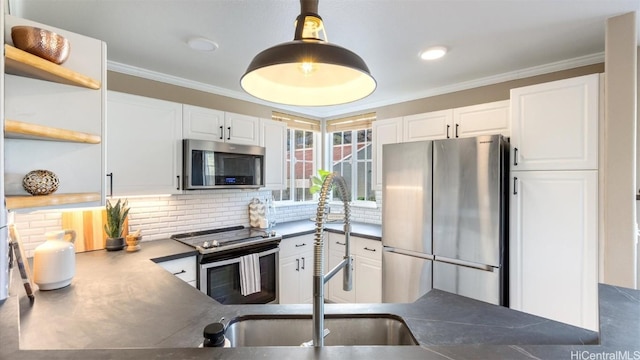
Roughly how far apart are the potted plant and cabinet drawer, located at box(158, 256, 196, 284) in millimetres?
479

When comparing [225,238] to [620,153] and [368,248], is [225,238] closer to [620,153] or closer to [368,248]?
[368,248]

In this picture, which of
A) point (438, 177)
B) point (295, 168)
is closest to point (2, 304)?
point (438, 177)

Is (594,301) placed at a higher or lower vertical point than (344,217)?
lower

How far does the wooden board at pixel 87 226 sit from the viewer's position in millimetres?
2213

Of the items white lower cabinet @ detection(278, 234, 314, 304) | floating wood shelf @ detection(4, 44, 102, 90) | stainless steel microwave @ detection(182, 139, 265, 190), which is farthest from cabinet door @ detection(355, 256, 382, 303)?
floating wood shelf @ detection(4, 44, 102, 90)

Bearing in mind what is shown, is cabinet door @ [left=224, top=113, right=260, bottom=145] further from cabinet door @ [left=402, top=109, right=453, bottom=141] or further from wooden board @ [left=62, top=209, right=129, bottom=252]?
cabinet door @ [left=402, top=109, right=453, bottom=141]

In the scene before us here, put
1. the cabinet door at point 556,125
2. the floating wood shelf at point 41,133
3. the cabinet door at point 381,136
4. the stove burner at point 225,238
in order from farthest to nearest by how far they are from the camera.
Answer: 1. the cabinet door at point 381,136
2. the stove burner at point 225,238
3. the cabinet door at point 556,125
4. the floating wood shelf at point 41,133

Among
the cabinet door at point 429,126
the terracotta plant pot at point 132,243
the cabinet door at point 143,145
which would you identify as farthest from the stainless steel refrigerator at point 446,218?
the terracotta plant pot at point 132,243

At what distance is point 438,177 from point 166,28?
222 cm

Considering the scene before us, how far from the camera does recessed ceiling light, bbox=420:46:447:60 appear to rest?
2107mm

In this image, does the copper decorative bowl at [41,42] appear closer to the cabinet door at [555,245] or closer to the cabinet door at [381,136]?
the cabinet door at [381,136]

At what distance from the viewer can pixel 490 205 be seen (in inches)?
85.0

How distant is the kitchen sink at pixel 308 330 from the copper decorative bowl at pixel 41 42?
1.39 meters

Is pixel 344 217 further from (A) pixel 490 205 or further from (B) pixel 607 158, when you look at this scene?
(B) pixel 607 158
